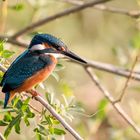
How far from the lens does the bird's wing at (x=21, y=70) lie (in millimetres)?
2922

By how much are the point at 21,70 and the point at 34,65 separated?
0.09 m

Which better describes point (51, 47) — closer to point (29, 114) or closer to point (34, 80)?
Result: point (34, 80)

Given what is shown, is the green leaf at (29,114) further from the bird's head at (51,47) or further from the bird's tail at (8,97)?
the bird's head at (51,47)

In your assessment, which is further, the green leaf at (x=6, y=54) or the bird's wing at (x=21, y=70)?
the green leaf at (x=6, y=54)

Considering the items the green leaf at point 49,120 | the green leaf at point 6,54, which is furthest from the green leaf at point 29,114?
the green leaf at point 6,54

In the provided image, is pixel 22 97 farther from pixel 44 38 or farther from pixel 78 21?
pixel 78 21

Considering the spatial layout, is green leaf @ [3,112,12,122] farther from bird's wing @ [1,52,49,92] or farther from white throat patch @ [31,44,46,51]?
white throat patch @ [31,44,46,51]

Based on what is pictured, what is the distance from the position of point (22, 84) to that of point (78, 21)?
210 inches

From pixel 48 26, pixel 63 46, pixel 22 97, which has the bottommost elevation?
pixel 48 26

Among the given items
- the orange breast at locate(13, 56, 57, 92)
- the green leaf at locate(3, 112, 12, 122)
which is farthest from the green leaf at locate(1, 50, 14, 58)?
the green leaf at locate(3, 112, 12, 122)

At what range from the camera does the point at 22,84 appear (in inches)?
118

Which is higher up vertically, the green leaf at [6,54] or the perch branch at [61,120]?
the green leaf at [6,54]

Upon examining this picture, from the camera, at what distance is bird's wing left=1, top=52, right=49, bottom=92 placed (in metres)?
2.92

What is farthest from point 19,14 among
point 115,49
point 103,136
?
point 115,49
